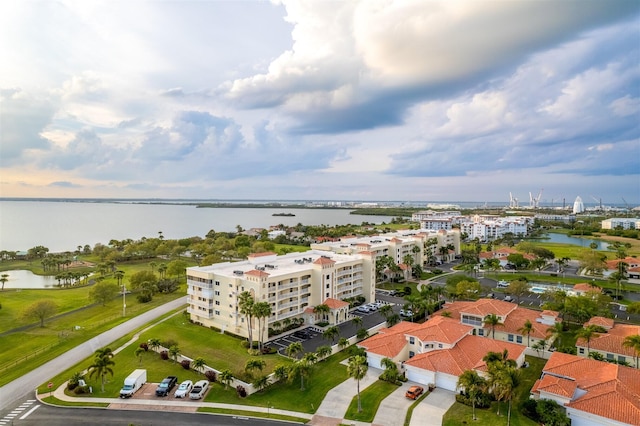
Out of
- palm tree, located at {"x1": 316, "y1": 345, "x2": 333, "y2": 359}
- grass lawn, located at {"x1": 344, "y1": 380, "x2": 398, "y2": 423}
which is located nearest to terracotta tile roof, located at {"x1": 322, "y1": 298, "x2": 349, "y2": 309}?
palm tree, located at {"x1": 316, "y1": 345, "x2": 333, "y2": 359}

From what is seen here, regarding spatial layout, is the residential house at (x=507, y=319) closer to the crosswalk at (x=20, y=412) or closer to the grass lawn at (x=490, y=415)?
the grass lawn at (x=490, y=415)

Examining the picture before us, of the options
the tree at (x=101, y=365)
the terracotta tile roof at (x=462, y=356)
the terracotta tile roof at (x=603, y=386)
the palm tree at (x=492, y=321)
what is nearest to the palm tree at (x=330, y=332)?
the terracotta tile roof at (x=462, y=356)

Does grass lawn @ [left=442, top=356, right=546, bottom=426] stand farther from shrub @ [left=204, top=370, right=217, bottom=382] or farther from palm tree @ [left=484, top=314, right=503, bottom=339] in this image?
shrub @ [left=204, top=370, right=217, bottom=382]

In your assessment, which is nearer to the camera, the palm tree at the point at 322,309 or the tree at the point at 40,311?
the palm tree at the point at 322,309

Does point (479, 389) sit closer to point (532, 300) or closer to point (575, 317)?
point (575, 317)

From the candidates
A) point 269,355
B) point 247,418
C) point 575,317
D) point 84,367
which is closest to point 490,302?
point 575,317

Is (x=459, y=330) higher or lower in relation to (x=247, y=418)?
higher
